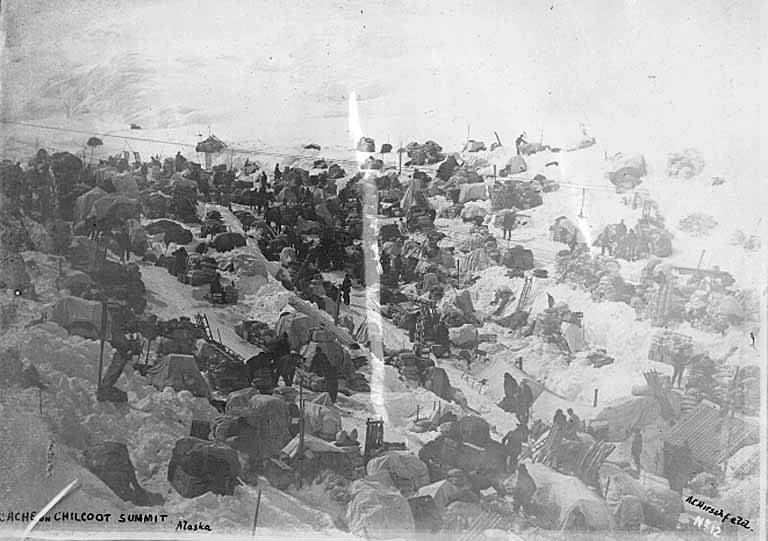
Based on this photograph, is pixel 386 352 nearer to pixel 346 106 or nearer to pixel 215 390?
pixel 215 390

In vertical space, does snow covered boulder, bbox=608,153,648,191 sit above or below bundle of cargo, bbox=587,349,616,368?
above

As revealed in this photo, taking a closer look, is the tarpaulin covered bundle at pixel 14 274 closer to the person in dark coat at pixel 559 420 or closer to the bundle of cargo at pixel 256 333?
the bundle of cargo at pixel 256 333

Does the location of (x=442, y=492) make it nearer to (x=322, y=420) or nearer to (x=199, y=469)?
(x=322, y=420)

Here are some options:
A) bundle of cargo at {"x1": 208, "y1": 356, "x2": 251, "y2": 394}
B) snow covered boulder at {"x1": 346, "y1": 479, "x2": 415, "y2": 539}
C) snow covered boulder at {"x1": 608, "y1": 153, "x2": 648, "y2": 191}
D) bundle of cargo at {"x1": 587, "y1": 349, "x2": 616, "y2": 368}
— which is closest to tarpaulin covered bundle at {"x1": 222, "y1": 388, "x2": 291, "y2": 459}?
bundle of cargo at {"x1": 208, "y1": 356, "x2": 251, "y2": 394}

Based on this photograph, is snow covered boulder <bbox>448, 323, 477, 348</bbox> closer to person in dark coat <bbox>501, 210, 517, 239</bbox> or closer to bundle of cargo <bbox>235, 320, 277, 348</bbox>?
person in dark coat <bbox>501, 210, 517, 239</bbox>

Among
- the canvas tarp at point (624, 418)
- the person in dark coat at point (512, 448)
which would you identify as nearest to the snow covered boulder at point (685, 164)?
the canvas tarp at point (624, 418)

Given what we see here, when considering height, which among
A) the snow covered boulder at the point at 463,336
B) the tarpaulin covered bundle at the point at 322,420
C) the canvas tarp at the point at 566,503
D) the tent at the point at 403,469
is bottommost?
the canvas tarp at the point at 566,503
